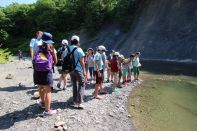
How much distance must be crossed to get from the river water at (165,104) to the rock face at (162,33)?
15120 mm

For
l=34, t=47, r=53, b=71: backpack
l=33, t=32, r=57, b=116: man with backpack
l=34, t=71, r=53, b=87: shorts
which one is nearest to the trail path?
l=33, t=32, r=57, b=116: man with backpack

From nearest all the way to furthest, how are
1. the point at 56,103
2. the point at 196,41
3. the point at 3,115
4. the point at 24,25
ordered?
the point at 3,115 → the point at 56,103 → the point at 196,41 → the point at 24,25

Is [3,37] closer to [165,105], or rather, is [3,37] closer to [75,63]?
[165,105]

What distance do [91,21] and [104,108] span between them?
45572mm

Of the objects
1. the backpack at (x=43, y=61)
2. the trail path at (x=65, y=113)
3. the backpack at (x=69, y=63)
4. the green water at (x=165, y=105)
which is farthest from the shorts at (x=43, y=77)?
the green water at (x=165, y=105)

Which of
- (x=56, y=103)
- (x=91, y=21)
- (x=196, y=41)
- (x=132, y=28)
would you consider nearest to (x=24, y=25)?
(x=91, y=21)

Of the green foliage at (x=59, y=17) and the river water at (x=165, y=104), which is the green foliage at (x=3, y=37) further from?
the river water at (x=165, y=104)

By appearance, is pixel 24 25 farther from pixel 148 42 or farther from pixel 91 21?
pixel 148 42

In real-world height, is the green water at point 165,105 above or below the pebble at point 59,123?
below

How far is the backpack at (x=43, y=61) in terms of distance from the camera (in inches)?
405

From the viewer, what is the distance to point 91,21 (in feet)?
190

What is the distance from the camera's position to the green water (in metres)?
12.4

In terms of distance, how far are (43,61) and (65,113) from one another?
206 centimetres

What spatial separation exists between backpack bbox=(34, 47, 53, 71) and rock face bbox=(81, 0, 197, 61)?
93.2ft
